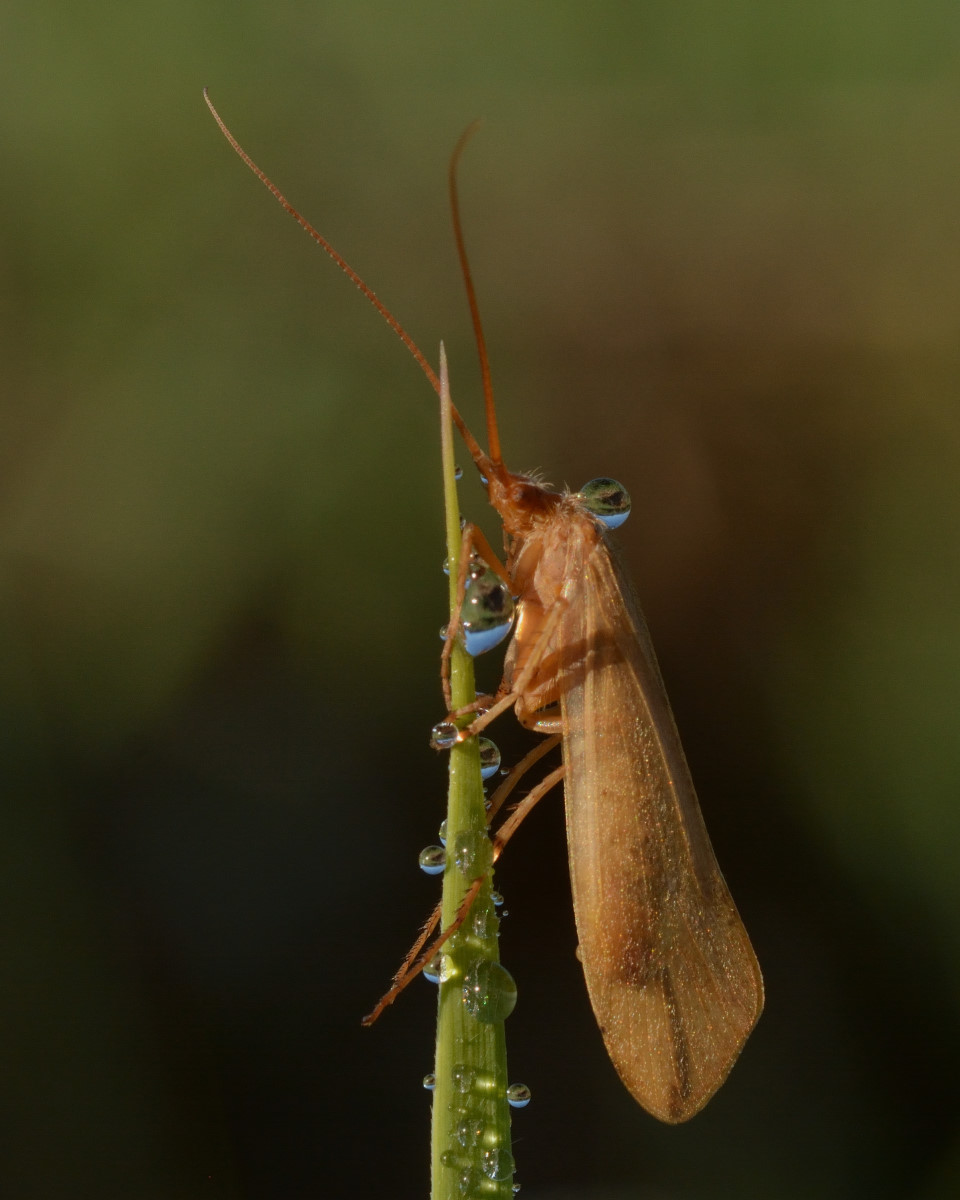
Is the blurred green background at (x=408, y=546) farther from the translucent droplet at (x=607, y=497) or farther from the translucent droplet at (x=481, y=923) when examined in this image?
the translucent droplet at (x=481, y=923)

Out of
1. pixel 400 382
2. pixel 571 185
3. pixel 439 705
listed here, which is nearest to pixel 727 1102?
pixel 439 705

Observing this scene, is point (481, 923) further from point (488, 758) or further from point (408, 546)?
point (408, 546)

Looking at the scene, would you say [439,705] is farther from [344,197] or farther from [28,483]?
[344,197]

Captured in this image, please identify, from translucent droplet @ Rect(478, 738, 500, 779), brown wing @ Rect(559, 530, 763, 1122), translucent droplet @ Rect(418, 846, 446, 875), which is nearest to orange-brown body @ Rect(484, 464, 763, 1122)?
brown wing @ Rect(559, 530, 763, 1122)

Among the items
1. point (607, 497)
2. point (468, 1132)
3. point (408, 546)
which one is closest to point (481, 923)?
point (468, 1132)

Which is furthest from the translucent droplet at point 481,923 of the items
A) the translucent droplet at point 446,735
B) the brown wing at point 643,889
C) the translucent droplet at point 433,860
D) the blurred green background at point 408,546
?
the blurred green background at point 408,546

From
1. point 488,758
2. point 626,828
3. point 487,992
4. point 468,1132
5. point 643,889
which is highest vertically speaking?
point 488,758
